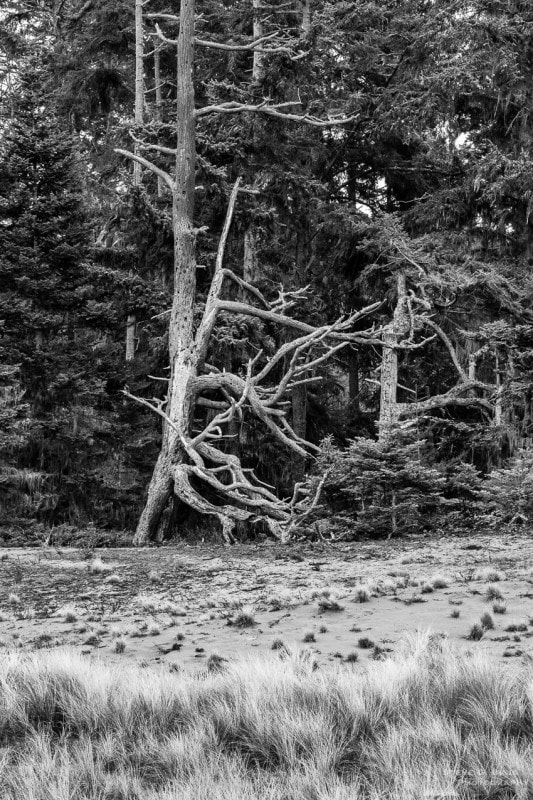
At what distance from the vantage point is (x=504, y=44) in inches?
721

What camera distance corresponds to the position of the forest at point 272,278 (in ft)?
52.6

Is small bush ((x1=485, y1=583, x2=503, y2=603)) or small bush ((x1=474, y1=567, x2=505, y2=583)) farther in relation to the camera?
small bush ((x1=474, y1=567, x2=505, y2=583))

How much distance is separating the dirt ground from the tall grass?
2.97 feet

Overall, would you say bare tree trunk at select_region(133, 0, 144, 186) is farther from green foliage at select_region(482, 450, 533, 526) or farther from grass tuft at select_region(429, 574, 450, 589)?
grass tuft at select_region(429, 574, 450, 589)

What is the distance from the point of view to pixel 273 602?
770cm

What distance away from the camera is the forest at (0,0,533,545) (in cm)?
1603

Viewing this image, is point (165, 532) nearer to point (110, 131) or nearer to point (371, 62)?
point (371, 62)

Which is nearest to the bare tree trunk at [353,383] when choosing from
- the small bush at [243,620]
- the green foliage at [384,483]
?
the green foliage at [384,483]

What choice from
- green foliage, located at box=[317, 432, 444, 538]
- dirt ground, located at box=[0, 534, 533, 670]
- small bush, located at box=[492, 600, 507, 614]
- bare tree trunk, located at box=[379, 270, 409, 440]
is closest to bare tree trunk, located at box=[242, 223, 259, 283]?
bare tree trunk, located at box=[379, 270, 409, 440]

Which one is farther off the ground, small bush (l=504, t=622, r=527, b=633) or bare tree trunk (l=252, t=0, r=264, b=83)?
bare tree trunk (l=252, t=0, r=264, b=83)

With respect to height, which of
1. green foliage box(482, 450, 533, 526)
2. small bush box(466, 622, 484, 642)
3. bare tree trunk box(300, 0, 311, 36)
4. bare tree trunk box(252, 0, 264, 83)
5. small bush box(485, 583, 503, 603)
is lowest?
small bush box(466, 622, 484, 642)

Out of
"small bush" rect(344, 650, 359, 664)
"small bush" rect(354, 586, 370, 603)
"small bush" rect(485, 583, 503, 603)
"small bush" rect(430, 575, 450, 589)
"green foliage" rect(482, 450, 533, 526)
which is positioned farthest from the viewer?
"green foliage" rect(482, 450, 533, 526)

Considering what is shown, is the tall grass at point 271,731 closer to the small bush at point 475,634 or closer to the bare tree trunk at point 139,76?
the small bush at point 475,634

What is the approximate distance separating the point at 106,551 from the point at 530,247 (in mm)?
14607
